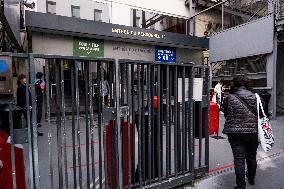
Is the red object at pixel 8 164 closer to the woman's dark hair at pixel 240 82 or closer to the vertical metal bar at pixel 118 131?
the vertical metal bar at pixel 118 131

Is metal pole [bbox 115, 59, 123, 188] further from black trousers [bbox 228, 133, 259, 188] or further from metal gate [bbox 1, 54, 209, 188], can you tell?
black trousers [bbox 228, 133, 259, 188]

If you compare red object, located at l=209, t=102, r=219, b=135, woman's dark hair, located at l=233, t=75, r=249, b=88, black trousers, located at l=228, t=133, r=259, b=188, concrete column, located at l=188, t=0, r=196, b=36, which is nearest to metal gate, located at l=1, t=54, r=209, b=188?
woman's dark hair, located at l=233, t=75, r=249, b=88

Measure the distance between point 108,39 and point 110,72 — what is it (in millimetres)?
10537

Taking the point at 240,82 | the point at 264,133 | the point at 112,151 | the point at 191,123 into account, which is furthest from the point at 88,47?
the point at 264,133

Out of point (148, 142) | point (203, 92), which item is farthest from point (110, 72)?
point (203, 92)

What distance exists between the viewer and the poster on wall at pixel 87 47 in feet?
42.7

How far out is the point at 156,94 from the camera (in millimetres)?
4039

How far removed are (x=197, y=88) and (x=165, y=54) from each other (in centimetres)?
1171

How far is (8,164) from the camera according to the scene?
3074mm

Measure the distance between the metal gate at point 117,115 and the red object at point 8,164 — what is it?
0.15ft

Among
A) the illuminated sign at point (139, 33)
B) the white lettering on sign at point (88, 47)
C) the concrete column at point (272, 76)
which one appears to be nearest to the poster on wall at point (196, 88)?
the concrete column at point (272, 76)

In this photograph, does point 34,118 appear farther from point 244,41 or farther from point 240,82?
point 244,41

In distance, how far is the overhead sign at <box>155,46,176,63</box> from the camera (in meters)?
15.8

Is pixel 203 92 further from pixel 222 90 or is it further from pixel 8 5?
pixel 222 90
